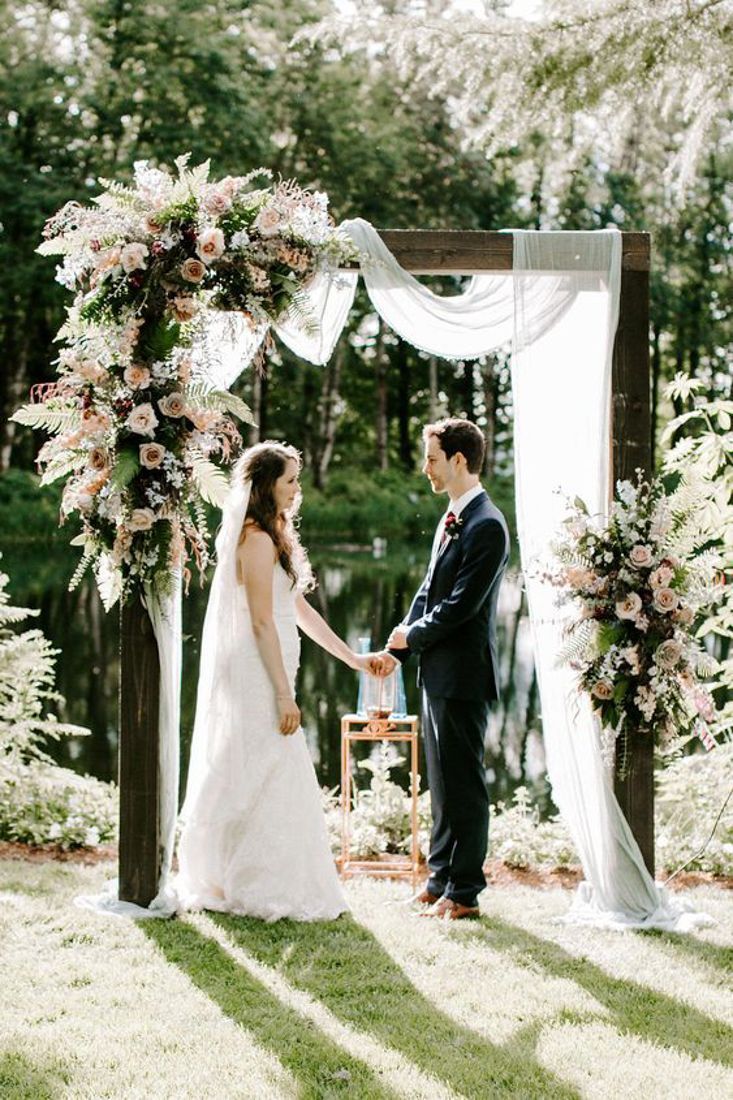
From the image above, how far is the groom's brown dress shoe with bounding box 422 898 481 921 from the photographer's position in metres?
4.98

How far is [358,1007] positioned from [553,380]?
267 centimetres

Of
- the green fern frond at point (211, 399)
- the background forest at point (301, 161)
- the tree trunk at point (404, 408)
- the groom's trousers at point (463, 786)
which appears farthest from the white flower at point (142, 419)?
the tree trunk at point (404, 408)

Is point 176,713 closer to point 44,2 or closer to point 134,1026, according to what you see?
point 134,1026

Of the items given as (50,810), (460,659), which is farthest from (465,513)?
(50,810)

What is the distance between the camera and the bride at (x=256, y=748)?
4836 millimetres

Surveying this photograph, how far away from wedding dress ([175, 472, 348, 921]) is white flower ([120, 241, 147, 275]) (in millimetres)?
952

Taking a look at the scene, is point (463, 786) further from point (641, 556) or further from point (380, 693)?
point (641, 556)

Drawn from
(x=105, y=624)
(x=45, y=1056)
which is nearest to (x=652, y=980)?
(x=45, y=1056)

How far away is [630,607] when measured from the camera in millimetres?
4801

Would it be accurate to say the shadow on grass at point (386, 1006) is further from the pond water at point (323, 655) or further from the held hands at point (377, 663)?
the pond water at point (323, 655)

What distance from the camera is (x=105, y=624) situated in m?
15.7

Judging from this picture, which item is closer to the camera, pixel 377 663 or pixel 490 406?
pixel 377 663

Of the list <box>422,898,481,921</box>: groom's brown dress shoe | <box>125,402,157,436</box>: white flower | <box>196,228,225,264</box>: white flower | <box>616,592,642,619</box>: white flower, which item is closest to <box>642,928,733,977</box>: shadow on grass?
<box>422,898,481,921</box>: groom's brown dress shoe

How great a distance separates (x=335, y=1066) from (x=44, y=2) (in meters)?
23.0
